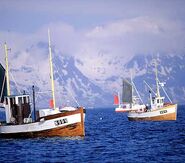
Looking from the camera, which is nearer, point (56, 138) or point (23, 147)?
point (23, 147)

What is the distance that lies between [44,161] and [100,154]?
682 centimetres

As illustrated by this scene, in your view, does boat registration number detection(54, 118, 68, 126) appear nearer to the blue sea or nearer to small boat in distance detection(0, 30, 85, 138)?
small boat in distance detection(0, 30, 85, 138)

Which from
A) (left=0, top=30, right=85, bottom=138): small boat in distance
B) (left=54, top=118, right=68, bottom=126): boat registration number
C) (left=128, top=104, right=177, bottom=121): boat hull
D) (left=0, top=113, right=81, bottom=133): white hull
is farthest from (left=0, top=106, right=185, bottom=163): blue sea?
(left=128, top=104, right=177, bottom=121): boat hull

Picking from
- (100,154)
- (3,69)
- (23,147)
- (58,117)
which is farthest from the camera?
(3,69)

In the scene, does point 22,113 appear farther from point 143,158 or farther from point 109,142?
point 143,158

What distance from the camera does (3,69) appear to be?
71.8 meters

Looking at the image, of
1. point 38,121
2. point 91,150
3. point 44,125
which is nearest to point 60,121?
point 44,125

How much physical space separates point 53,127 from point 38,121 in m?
1.95

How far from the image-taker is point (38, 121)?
63.0 meters

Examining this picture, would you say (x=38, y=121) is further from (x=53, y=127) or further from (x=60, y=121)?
(x=60, y=121)

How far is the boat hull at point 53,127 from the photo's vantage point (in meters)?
62.8

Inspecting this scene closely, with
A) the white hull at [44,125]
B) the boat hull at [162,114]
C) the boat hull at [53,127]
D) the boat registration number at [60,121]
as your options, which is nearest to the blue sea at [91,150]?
the boat hull at [53,127]

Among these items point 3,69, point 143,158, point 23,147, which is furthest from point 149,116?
point 143,158

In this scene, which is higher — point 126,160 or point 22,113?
point 22,113
